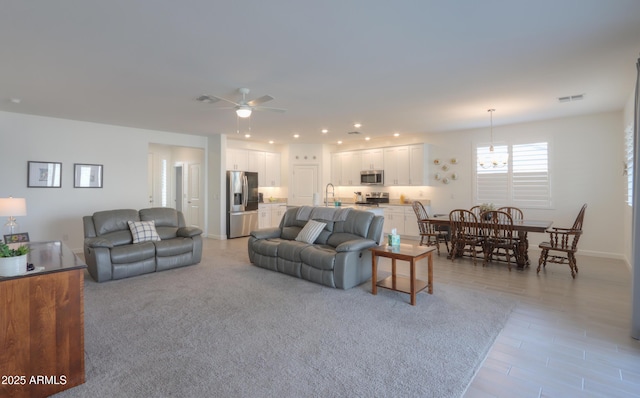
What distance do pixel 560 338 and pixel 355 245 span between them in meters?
2.21

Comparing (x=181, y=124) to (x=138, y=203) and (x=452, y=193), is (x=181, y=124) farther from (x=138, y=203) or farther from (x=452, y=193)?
(x=452, y=193)

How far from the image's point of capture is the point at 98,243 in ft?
14.3

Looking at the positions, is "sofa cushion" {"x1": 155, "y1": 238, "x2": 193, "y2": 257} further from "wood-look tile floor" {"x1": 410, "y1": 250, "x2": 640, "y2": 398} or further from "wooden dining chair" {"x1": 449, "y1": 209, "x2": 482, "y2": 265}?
"wooden dining chair" {"x1": 449, "y1": 209, "x2": 482, "y2": 265}

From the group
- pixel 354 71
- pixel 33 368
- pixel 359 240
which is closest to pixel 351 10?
A: pixel 354 71

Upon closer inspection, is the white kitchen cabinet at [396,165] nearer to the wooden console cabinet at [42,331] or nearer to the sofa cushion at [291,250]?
the sofa cushion at [291,250]

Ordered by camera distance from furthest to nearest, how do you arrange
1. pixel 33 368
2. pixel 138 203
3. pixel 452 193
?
pixel 452 193, pixel 138 203, pixel 33 368

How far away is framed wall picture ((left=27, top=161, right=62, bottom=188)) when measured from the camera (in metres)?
5.77

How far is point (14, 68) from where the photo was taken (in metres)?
3.50

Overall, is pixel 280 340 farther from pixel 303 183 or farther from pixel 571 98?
pixel 303 183

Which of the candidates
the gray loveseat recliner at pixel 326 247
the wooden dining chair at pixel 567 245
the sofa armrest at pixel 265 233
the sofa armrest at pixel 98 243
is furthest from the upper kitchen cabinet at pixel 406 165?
the sofa armrest at pixel 98 243

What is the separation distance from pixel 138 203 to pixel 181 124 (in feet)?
6.83

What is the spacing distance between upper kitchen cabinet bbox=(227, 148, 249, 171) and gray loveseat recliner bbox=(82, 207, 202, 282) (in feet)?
9.42

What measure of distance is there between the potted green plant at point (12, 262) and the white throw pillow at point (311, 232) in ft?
11.0

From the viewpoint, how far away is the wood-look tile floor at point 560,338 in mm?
2177
